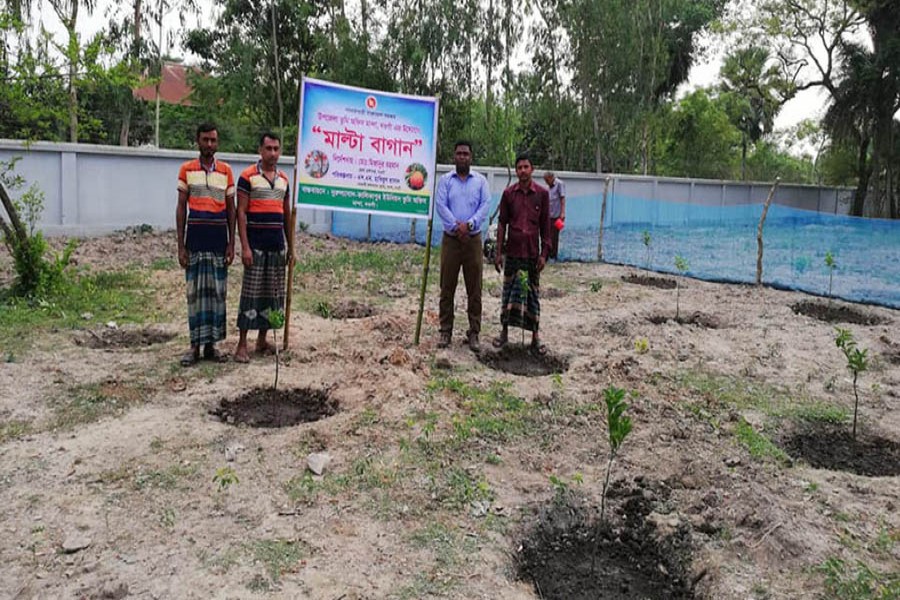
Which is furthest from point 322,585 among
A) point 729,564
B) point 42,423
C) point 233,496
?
point 42,423

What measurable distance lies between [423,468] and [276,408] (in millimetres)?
1435

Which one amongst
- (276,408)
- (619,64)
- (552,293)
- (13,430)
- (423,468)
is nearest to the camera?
(423,468)

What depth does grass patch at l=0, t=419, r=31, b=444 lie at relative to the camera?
4133mm

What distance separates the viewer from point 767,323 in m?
7.94

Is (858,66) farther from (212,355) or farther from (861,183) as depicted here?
(212,355)

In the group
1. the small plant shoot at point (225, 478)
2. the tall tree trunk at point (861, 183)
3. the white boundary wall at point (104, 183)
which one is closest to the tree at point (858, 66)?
the tall tree trunk at point (861, 183)

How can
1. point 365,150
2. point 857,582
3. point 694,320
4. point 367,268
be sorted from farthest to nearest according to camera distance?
point 367,268 → point 694,320 → point 365,150 → point 857,582

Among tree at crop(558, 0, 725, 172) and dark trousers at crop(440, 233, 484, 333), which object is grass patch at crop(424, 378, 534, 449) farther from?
tree at crop(558, 0, 725, 172)

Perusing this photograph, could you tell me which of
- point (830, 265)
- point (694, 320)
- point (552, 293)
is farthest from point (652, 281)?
point (694, 320)

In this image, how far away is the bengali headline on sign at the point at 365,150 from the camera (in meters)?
5.68

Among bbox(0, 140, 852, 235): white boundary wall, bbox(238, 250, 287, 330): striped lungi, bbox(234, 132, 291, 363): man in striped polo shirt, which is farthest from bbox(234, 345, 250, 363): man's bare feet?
bbox(0, 140, 852, 235): white boundary wall

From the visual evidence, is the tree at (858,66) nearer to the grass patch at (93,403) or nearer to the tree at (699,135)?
the tree at (699,135)

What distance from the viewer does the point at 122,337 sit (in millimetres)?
6598

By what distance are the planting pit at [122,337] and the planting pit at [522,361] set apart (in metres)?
2.99
